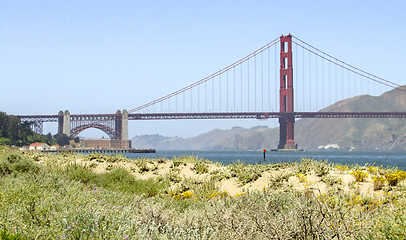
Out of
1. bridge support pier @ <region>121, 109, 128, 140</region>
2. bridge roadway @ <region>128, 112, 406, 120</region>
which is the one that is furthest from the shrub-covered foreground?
bridge support pier @ <region>121, 109, 128, 140</region>

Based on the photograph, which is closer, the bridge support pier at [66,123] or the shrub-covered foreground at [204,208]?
the shrub-covered foreground at [204,208]

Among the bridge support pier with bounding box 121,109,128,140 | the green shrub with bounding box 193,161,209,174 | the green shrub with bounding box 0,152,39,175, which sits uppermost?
the bridge support pier with bounding box 121,109,128,140

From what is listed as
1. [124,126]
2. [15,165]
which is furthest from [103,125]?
[15,165]

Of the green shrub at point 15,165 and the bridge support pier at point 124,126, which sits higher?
the bridge support pier at point 124,126

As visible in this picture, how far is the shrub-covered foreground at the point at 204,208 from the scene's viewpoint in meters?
5.30

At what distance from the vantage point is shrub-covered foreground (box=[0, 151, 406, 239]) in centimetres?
530

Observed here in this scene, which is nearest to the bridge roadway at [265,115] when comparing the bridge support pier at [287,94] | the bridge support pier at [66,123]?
the bridge support pier at [287,94]

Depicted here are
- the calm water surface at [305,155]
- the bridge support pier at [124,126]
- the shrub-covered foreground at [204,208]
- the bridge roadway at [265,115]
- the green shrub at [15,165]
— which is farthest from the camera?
the bridge support pier at [124,126]

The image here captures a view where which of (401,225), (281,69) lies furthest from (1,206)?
(281,69)

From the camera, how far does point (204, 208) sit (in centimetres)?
829

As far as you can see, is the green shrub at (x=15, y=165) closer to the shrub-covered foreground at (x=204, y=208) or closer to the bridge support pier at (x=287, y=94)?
the shrub-covered foreground at (x=204, y=208)

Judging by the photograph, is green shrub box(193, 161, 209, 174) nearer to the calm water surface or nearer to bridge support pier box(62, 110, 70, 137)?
the calm water surface

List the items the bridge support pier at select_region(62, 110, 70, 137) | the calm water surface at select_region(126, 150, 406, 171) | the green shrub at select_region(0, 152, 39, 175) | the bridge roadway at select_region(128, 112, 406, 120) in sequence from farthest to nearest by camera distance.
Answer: the bridge support pier at select_region(62, 110, 70, 137) → the bridge roadway at select_region(128, 112, 406, 120) → the calm water surface at select_region(126, 150, 406, 171) → the green shrub at select_region(0, 152, 39, 175)

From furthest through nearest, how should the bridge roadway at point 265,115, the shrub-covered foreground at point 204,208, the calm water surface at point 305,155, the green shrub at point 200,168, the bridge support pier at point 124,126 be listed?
the bridge support pier at point 124,126
the bridge roadway at point 265,115
the calm water surface at point 305,155
the green shrub at point 200,168
the shrub-covered foreground at point 204,208
